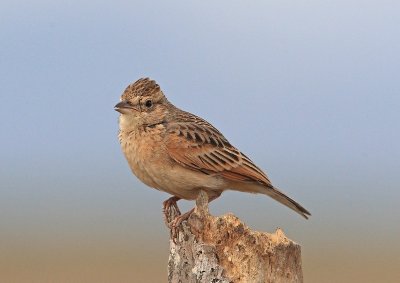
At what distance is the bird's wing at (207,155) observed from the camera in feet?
28.7

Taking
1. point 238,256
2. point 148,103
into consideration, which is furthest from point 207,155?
point 238,256

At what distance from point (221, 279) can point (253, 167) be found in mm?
3510

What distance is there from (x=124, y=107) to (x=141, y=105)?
0.27 metres

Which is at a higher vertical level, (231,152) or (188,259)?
(231,152)

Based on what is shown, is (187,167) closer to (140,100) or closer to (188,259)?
(140,100)

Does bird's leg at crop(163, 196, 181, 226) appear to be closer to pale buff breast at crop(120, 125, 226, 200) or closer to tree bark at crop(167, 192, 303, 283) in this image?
pale buff breast at crop(120, 125, 226, 200)

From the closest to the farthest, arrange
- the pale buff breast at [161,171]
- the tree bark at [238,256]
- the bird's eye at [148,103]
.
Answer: the tree bark at [238,256], the pale buff breast at [161,171], the bird's eye at [148,103]

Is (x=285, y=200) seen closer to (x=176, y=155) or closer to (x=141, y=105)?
(x=176, y=155)

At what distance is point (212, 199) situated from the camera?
29.3 feet

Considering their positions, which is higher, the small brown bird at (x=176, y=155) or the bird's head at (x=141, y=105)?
the bird's head at (x=141, y=105)

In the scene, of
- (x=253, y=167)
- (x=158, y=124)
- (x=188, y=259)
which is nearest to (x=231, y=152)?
(x=253, y=167)

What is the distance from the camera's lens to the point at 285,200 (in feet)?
29.0

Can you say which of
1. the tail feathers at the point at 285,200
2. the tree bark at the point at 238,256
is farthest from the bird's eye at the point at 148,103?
the tree bark at the point at 238,256

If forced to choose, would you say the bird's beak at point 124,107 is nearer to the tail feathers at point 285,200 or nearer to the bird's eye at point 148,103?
the bird's eye at point 148,103
